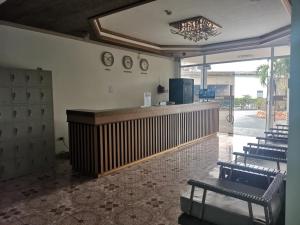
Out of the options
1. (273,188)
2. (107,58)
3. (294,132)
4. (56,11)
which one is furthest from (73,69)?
(294,132)

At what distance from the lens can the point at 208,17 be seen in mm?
4207

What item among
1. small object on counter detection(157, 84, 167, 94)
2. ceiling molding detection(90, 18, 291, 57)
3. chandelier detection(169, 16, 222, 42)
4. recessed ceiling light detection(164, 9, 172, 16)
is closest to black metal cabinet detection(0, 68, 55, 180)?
ceiling molding detection(90, 18, 291, 57)

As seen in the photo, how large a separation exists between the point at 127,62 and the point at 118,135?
2.76m

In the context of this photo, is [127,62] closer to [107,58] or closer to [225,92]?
[107,58]

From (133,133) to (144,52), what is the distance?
314 centimetres

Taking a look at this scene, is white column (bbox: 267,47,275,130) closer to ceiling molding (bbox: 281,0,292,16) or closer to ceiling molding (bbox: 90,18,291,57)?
ceiling molding (bbox: 90,18,291,57)

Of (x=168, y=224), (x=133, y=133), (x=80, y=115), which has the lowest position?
(x=168, y=224)

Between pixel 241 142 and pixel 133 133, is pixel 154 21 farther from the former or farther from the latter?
pixel 241 142

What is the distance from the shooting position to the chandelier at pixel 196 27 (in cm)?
426

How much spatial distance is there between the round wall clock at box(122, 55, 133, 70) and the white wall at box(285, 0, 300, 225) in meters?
5.14

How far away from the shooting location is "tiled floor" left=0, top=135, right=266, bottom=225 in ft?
7.99

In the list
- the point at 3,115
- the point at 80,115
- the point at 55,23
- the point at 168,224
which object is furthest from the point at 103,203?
the point at 55,23

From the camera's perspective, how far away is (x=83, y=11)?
11.2 feet

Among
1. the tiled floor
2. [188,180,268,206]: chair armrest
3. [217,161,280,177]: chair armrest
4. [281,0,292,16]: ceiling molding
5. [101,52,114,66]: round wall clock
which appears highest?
[281,0,292,16]: ceiling molding
